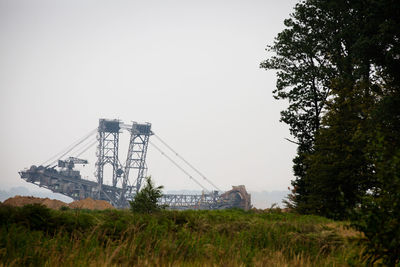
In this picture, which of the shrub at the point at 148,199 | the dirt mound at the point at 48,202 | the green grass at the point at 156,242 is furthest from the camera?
the dirt mound at the point at 48,202

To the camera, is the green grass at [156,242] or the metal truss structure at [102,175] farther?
the metal truss structure at [102,175]

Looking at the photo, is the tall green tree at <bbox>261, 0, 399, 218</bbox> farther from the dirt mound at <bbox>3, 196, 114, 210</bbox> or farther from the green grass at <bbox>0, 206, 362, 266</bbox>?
the dirt mound at <bbox>3, 196, 114, 210</bbox>

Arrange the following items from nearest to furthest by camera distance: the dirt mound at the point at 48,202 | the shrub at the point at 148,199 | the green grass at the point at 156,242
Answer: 1. the green grass at the point at 156,242
2. the shrub at the point at 148,199
3. the dirt mound at the point at 48,202

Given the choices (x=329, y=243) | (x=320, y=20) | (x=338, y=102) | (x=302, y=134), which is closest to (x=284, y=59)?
(x=320, y=20)

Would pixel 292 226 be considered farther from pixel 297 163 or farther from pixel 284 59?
pixel 284 59

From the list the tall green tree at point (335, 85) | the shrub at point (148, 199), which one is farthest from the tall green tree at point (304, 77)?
the shrub at point (148, 199)

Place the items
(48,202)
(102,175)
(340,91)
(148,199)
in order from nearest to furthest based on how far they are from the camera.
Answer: (148,199)
(340,91)
(48,202)
(102,175)

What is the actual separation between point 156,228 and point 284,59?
2100 cm

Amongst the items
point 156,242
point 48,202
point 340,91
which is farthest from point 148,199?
point 48,202

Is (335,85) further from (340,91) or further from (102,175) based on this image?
(102,175)

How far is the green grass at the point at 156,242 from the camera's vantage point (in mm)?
6863

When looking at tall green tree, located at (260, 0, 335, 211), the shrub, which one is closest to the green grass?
the shrub

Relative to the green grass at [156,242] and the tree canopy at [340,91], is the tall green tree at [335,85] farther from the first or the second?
the green grass at [156,242]

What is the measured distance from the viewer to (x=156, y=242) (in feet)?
26.3
